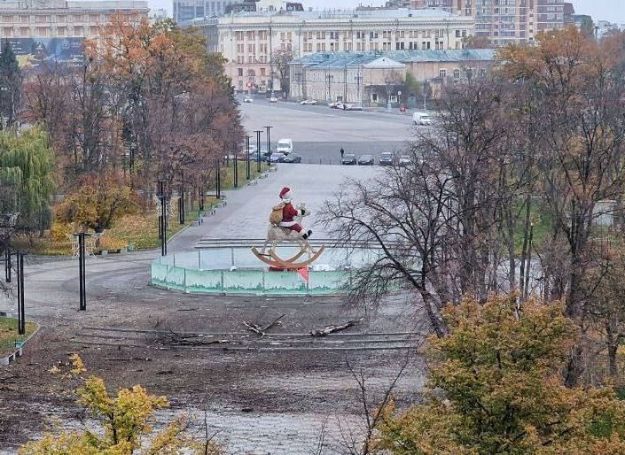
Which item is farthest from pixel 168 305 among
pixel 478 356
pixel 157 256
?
pixel 478 356

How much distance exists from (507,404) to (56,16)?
5128 inches

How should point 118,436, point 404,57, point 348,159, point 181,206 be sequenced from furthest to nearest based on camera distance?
1. point 404,57
2. point 348,159
3. point 181,206
4. point 118,436

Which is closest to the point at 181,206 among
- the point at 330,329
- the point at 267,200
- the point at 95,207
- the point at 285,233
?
the point at 95,207

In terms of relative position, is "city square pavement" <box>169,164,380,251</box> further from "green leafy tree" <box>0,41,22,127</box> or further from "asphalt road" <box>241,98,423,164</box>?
"green leafy tree" <box>0,41,22,127</box>

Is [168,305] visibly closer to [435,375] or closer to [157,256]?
[157,256]

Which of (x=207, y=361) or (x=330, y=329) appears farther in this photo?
(x=330, y=329)

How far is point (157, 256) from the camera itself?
4728 centimetres

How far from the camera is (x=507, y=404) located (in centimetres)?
1750

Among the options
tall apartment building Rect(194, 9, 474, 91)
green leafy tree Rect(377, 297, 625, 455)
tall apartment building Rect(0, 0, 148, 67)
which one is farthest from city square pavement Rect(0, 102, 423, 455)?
tall apartment building Rect(194, 9, 474, 91)

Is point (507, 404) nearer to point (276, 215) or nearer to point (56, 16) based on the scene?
point (276, 215)

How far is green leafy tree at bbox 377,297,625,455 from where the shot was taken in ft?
56.5

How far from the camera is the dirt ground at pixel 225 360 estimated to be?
26344 mm

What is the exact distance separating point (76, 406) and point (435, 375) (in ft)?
37.7

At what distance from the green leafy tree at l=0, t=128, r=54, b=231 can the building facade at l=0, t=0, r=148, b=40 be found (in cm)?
9189
